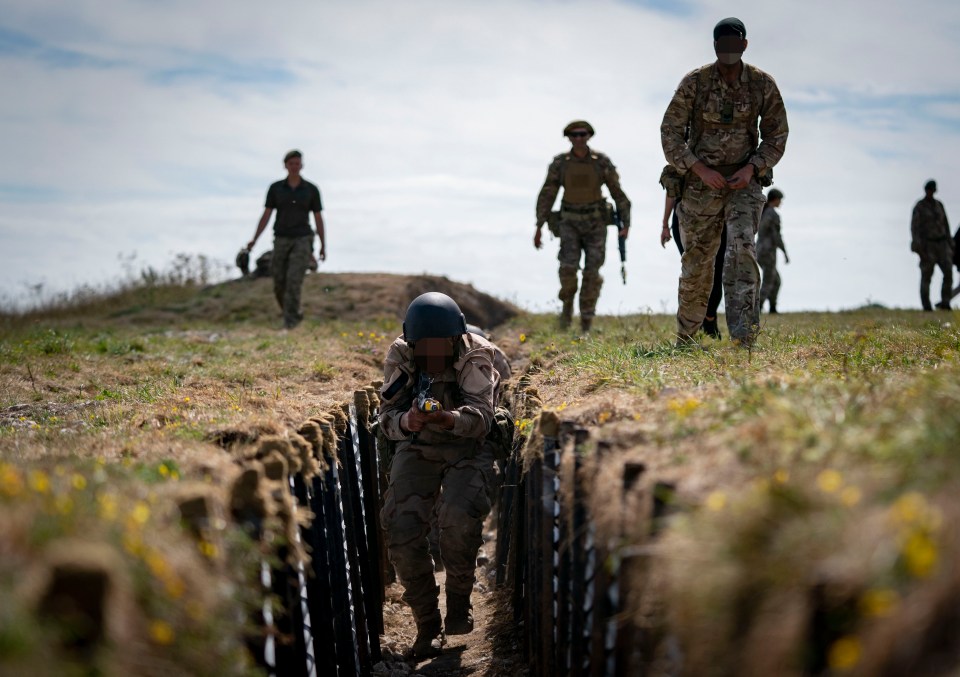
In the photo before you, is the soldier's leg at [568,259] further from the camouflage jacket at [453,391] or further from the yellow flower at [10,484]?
the yellow flower at [10,484]

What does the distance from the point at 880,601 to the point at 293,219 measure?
13.9 m

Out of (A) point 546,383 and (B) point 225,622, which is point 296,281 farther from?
(B) point 225,622

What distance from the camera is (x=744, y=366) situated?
6438mm

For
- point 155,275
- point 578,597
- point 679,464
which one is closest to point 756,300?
point 578,597

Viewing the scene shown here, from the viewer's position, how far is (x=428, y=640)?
691 centimetres

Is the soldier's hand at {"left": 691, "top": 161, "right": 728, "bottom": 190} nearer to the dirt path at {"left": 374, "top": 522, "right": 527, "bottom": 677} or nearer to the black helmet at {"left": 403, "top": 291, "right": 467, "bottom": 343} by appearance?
the black helmet at {"left": 403, "top": 291, "right": 467, "bottom": 343}

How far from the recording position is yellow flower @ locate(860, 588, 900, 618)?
92.5 inches

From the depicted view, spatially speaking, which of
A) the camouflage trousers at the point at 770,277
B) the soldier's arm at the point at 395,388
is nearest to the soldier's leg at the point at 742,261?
the soldier's arm at the point at 395,388

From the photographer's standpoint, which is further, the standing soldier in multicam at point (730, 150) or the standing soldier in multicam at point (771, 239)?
the standing soldier in multicam at point (771, 239)

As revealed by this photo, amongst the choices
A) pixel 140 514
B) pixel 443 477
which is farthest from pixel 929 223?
pixel 140 514

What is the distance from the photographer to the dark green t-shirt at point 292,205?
15.5 metres

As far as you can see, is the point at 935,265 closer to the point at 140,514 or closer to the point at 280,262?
the point at 280,262

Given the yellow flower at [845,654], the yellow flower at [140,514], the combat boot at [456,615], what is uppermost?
the yellow flower at [140,514]

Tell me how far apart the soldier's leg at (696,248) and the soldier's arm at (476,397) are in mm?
2148
